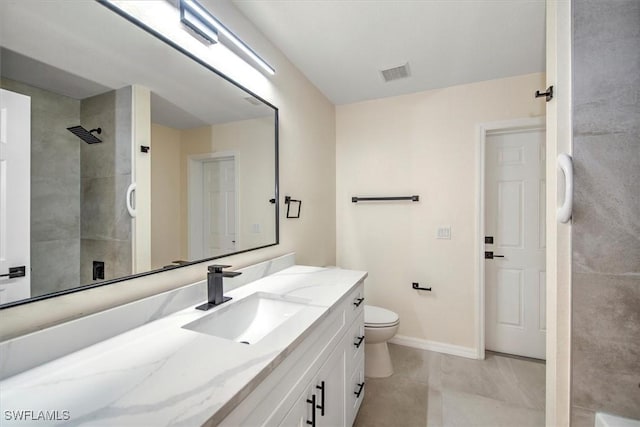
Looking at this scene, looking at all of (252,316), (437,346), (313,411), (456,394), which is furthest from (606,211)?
(437,346)

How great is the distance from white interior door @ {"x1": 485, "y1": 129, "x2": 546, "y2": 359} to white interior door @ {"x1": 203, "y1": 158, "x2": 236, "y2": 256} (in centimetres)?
219

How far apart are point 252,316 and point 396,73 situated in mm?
2071

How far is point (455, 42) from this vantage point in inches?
71.6

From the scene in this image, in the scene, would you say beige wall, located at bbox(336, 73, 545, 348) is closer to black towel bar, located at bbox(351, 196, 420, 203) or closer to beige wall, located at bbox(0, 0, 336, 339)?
black towel bar, located at bbox(351, 196, 420, 203)

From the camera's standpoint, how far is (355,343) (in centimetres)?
157

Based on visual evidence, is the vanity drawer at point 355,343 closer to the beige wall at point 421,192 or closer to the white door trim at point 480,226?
the beige wall at point 421,192

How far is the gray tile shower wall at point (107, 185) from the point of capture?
0.89 metres

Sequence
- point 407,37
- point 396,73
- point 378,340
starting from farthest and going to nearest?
1. point 396,73
2. point 378,340
3. point 407,37

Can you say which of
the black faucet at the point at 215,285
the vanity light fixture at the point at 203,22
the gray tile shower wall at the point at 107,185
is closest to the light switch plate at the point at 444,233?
the black faucet at the point at 215,285

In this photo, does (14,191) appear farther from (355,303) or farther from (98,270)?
(355,303)

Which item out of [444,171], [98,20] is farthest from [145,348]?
[444,171]

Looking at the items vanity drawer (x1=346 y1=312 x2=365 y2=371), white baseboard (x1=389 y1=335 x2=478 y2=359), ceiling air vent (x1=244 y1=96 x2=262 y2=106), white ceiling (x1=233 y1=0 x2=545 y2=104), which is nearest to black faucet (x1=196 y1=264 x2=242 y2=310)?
vanity drawer (x1=346 y1=312 x2=365 y2=371)

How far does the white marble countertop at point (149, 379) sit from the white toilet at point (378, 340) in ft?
3.92

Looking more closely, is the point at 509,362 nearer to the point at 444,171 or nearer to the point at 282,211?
the point at 444,171
